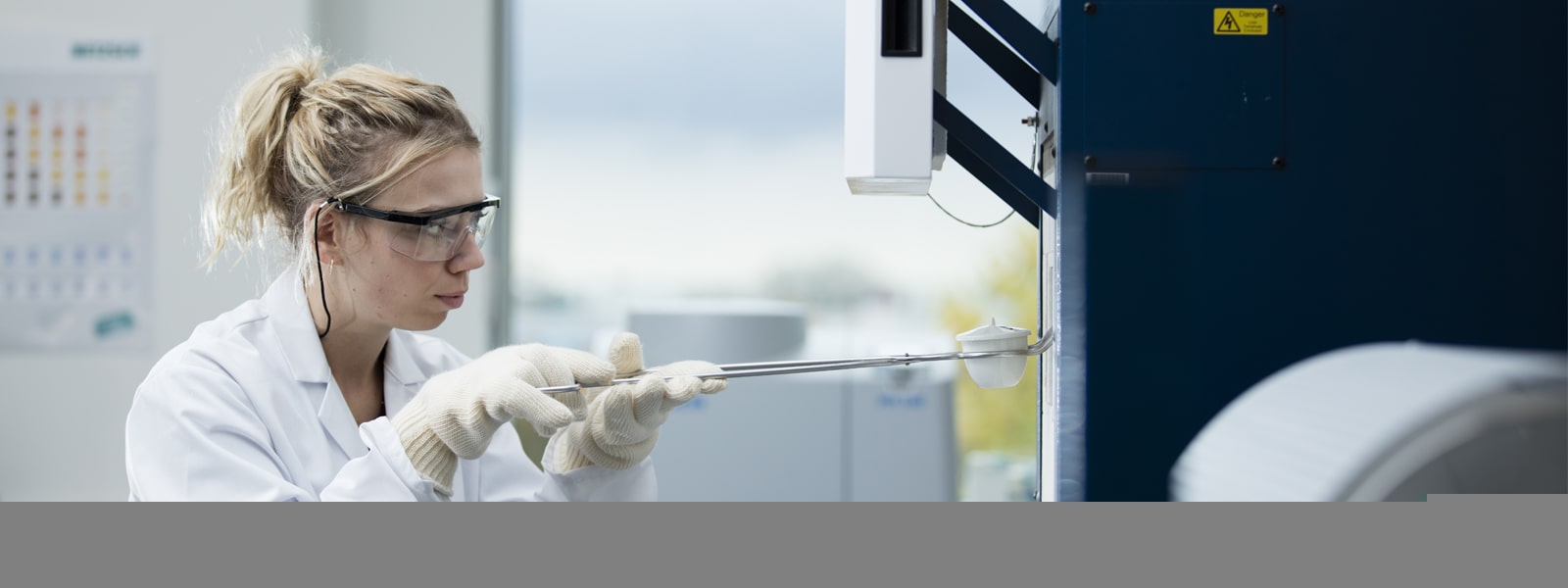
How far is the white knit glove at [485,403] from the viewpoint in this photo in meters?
0.93

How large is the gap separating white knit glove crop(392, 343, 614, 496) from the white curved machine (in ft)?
1.89

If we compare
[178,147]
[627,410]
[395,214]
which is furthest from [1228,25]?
[178,147]

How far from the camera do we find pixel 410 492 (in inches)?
37.7

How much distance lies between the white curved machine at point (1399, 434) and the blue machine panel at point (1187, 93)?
0.20 m

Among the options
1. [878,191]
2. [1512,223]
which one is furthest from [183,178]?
[1512,223]

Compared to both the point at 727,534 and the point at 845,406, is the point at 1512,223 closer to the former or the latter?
the point at 727,534

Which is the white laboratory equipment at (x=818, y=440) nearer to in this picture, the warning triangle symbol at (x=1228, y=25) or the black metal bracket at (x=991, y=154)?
the black metal bracket at (x=991, y=154)

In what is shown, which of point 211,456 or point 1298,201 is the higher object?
point 1298,201

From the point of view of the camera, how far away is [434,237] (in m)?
1.08

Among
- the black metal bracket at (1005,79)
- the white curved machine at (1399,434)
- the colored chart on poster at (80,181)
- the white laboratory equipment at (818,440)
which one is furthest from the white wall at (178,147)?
the white curved machine at (1399,434)

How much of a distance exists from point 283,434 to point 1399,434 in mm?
1026

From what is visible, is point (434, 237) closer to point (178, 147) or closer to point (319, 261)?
point (319, 261)

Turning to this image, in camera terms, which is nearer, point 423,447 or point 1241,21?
point 1241,21

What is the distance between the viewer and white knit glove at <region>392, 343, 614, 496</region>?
93 centimetres
